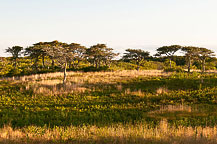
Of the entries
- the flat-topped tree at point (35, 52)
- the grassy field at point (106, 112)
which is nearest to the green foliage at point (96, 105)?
the grassy field at point (106, 112)

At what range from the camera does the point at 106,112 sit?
10.9 meters

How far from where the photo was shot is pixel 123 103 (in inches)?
507

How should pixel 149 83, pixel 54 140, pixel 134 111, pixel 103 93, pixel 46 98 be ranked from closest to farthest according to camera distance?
pixel 54 140, pixel 134 111, pixel 46 98, pixel 103 93, pixel 149 83

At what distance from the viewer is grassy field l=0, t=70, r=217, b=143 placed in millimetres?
5973

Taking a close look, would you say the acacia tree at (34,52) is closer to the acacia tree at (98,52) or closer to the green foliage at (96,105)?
the acacia tree at (98,52)

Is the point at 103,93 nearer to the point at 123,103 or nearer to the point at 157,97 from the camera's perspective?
the point at 123,103

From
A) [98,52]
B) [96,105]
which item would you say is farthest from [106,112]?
[98,52]

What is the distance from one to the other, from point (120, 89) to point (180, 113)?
723cm

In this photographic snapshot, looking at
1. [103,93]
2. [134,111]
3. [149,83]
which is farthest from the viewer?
[149,83]

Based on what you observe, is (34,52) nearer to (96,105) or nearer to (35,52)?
(35,52)

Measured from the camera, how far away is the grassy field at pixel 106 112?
19.6 feet

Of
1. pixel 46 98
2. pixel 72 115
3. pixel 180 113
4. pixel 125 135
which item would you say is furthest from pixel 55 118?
pixel 180 113

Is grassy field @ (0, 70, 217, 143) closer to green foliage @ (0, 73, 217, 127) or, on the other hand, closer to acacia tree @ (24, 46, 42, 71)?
green foliage @ (0, 73, 217, 127)

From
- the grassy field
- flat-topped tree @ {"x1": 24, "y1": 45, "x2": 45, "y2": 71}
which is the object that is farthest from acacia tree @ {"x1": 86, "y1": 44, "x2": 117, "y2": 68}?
the grassy field
